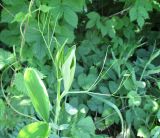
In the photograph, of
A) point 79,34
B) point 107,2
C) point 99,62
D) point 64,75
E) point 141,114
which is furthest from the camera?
point 107,2

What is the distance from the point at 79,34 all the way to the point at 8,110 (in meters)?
0.75

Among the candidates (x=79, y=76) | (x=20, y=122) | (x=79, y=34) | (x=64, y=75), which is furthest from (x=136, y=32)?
(x=64, y=75)

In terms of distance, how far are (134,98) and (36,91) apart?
0.78 m

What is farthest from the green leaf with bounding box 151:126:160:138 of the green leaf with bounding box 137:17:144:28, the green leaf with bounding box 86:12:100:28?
the green leaf with bounding box 86:12:100:28

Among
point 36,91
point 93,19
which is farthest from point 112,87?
point 36,91

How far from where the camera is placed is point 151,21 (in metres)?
2.53

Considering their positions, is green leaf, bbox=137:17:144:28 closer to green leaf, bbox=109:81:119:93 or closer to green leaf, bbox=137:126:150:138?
green leaf, bbox=109:81:119:93

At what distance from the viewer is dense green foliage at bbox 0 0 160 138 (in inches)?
64.5

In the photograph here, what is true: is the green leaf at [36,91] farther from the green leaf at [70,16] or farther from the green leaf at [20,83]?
the green leaf at [70,16]

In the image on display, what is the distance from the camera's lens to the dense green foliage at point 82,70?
64.5 inches

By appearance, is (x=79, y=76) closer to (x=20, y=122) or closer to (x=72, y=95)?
(x=72, y=95)

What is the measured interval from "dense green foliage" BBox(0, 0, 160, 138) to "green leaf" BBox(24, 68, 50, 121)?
253 mm

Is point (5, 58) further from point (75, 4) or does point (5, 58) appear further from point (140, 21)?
point (140, 21)

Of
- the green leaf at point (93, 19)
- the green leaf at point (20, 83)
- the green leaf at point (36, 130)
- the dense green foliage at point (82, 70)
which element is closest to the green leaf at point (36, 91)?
the green leaf at point (36, 130)
